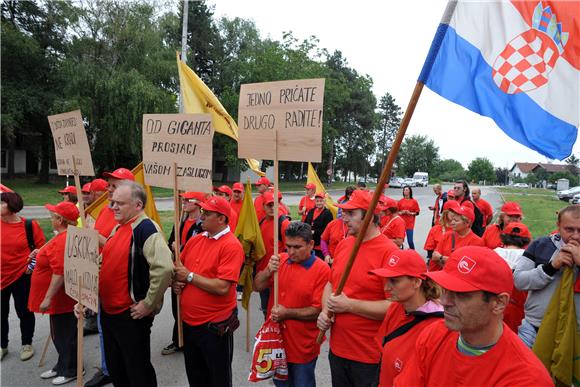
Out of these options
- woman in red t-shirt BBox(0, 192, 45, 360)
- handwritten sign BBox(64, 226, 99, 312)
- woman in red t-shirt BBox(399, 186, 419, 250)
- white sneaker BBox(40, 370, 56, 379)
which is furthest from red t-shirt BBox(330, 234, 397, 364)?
woman in red t-shirt BBox(399, 186, 419, 250)

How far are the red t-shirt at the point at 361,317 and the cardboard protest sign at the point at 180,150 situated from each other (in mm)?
1418

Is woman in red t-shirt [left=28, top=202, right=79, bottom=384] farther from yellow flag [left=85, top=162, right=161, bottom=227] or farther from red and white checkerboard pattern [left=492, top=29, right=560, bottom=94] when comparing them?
red and white checkerboard pattern [left=492, top=29, right=560, bottom=94]

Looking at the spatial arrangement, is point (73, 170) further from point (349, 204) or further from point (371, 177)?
point (371, 177)

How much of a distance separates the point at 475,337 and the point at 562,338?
59.6 inches

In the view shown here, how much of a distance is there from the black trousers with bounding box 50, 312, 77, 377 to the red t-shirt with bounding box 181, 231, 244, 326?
1.68 m

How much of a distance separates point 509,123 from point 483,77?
0.36m

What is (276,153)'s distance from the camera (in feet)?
11.2

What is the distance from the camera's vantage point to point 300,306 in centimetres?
330

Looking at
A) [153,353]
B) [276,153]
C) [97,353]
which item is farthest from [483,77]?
[97,353]

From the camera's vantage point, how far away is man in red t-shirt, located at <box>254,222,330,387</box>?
3.26m

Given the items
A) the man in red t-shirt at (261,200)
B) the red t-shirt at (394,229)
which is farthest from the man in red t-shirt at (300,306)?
the red t-shirt at (394,229)

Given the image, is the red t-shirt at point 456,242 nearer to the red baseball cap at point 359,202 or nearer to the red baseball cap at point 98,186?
the red baseball cap at point 359,202

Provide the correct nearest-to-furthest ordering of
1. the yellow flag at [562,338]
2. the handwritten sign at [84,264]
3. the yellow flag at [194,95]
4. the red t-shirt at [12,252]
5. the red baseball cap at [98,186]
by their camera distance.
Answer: the yellow flag at [562,338]
the handwritten sign at [84,264]
the red t-shirt at [12,252]
the yellow flag at [194,95]
the red baseball cap at [98,186]

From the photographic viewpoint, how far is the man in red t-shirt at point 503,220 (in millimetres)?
5062
